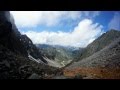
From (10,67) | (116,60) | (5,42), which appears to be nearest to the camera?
(10,67)

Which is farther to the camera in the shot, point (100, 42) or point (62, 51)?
point (62, 51)

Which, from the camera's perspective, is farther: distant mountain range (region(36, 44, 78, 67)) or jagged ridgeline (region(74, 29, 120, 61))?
distant mountain range (region(36, 44, 78, 67))

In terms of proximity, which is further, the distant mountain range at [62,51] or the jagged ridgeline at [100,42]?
the distant mountain range at [62,51]

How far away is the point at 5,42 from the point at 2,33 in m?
1.01

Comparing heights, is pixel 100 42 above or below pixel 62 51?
below
